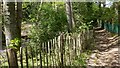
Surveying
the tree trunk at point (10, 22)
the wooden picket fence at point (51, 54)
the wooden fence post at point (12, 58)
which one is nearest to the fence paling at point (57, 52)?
the wooden picket fence at point (51, 54)

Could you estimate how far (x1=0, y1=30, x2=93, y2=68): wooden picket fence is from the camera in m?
5.46

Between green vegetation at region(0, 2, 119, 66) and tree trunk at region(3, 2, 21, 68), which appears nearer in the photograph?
green vegetation at region(0, 2, 119, 66)

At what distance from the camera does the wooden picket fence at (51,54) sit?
5.46 m

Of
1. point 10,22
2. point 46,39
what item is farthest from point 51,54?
point 46,39

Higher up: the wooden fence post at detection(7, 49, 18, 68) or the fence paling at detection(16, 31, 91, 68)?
the wooden fence post at detection(7, 49, 18, 68)

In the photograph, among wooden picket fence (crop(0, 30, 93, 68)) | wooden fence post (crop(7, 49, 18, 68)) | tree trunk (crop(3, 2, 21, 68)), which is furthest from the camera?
tree trunk (crop(3, 2, 21, 68))

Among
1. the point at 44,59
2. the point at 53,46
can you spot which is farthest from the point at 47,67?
the point at 53,46

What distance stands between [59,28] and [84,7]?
9.93m

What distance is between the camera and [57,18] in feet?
54.3

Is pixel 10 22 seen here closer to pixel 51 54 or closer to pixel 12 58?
pixel 51 54

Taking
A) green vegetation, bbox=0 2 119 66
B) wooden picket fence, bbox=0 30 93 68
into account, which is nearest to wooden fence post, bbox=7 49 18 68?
green vegetation, bbox=0 2 119 66

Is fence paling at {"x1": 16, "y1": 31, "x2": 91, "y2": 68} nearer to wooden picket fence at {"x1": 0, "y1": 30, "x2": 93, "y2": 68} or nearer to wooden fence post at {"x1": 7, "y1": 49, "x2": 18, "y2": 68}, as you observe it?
wooden picket fence at {"x1": 0, "y1": 30, "x2": 93, "y2": 68}

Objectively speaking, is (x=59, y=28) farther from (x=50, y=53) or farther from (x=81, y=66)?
(x=50, y=53)

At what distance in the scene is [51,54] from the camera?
23.2 ft
